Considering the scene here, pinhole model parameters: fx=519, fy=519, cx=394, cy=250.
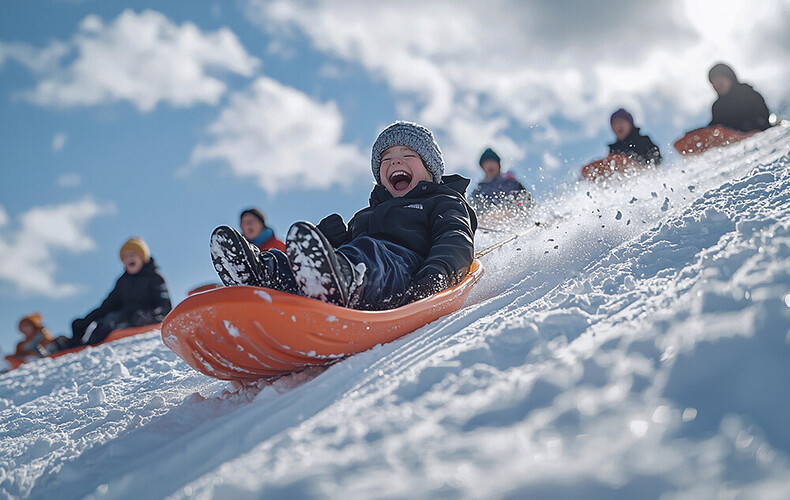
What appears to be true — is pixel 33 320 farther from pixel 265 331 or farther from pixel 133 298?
pixel 265 331

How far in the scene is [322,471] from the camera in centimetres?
85

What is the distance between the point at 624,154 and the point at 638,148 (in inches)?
7.2

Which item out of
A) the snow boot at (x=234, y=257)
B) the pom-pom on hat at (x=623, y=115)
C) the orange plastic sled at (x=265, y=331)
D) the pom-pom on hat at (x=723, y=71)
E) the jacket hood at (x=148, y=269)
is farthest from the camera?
the pom-pom on hat at (x=723, y=71)

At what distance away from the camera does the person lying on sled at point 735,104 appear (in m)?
6.13

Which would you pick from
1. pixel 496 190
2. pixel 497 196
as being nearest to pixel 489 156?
pixel 496 190

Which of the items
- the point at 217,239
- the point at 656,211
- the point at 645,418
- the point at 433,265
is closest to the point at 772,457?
the point at 645,418

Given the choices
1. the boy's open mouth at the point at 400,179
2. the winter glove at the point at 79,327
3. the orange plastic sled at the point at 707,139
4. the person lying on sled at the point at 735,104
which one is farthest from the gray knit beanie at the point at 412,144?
the person lying on sled at the point at 735,104

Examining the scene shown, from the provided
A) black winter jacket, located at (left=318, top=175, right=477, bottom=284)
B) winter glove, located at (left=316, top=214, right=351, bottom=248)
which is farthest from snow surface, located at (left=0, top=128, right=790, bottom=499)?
winter glove, located at (left=316, top=214, right=351, bottom=248)

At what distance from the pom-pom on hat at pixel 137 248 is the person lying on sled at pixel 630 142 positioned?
5664 millimetres

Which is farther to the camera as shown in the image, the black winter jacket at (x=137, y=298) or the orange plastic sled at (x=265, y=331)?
the black winter jacket at (x=137, y=298)

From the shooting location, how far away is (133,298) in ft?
19.3

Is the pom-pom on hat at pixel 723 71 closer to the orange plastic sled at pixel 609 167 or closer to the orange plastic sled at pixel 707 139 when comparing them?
the orange plastic sled at pixel 707 139

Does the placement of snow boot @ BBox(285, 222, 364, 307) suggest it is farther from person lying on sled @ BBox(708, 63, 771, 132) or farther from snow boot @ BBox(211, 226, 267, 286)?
person lying on sled @ BBox(708, 63, 771, 132)

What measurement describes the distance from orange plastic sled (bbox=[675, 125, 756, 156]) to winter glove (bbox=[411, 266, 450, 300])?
17.5 feet
